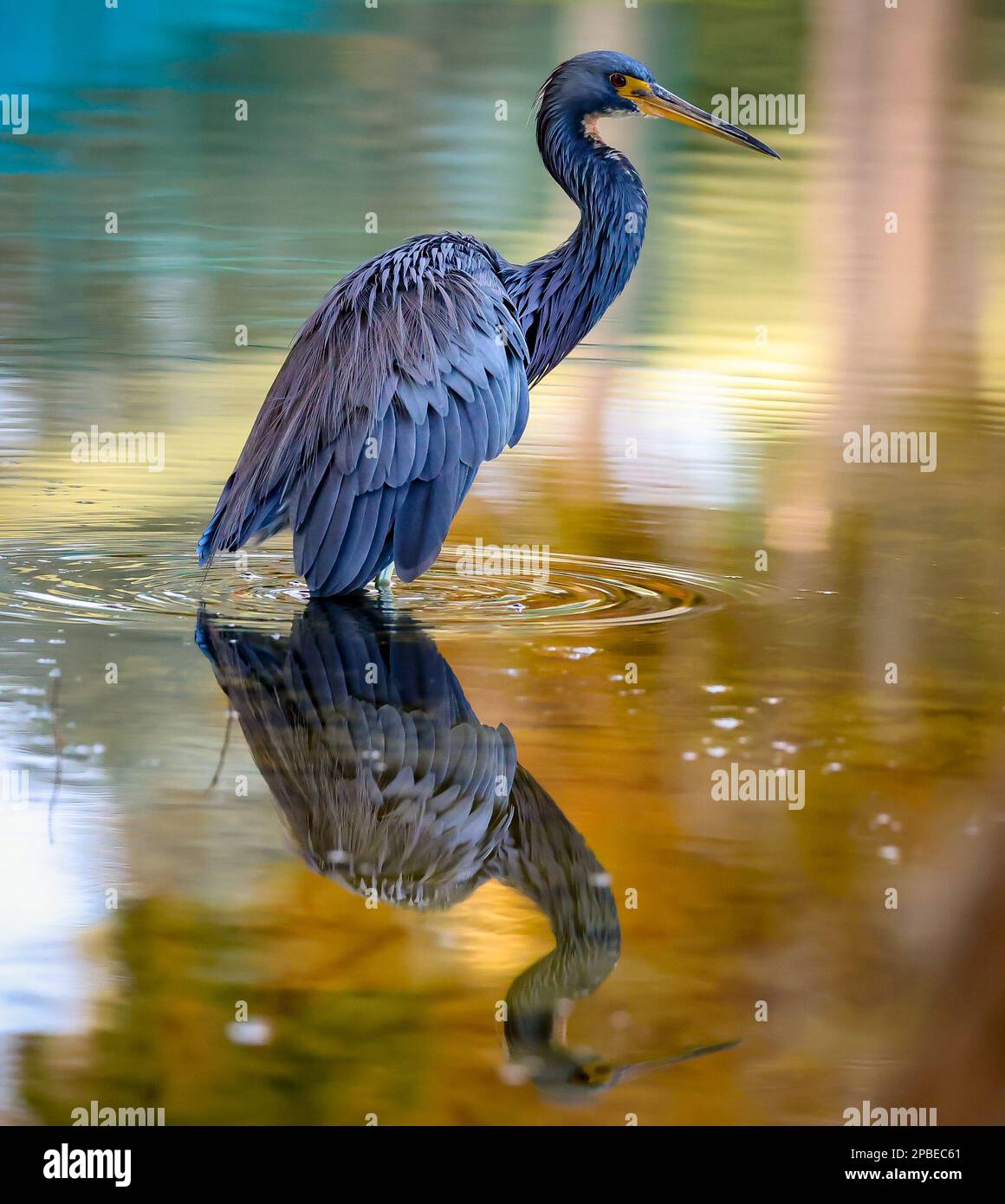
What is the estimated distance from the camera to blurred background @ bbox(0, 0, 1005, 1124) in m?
3.46

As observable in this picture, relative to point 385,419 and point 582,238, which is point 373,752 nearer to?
point 385,419

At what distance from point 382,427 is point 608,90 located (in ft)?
6.38

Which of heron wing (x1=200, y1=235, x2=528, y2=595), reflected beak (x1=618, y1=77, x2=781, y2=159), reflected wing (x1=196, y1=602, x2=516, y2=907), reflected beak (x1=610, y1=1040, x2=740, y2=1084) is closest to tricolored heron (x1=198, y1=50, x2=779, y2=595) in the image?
heron wing (x1=200, y1=235, x2=528, y2=595)

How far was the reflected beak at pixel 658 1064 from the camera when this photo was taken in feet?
11.1

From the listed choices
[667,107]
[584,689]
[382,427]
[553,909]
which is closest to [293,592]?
[382,427]

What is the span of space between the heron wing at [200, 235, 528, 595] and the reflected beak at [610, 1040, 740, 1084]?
3110mm

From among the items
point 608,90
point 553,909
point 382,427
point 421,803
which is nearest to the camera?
point 553,909

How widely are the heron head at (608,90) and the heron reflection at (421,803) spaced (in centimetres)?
259

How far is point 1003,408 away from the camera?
11.4 m

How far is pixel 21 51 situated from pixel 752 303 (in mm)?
10047

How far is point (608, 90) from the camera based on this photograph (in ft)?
24.2

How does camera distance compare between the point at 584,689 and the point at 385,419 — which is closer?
the point at 584,689

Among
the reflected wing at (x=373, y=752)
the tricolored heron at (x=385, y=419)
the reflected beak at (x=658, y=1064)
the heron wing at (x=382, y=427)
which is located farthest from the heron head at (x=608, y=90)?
the reflected beak at (x=658, y=1064)

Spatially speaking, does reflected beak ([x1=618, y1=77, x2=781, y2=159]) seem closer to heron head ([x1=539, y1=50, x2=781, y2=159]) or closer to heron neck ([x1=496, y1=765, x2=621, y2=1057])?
heron head ([x1=539, y1=50, x2=781, y2=159])
